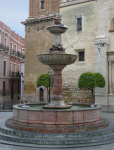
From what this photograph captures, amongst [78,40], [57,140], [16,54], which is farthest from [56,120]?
[16,54]

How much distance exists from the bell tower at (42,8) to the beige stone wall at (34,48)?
3.04 feet

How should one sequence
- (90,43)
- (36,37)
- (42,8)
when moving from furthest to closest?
(42,8)
(36,37)
(90,43)

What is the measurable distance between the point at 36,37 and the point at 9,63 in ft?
28.8

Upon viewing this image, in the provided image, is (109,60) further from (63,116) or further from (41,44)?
(63,116)

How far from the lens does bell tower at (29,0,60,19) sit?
76.9 ft

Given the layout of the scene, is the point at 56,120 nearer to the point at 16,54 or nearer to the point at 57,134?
the point at 57,134

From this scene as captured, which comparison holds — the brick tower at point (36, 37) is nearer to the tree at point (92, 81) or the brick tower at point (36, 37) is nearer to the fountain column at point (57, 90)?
the tree at point (92, 81)

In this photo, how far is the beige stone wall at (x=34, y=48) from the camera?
75.9 ft

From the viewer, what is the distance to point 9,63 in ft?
101

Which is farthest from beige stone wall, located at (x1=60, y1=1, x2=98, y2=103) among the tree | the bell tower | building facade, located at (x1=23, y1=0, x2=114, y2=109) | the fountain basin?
the fountain basin

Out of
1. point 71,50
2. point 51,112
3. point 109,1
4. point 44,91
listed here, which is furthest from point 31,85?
point 51,112

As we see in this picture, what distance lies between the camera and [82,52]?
21109 mm

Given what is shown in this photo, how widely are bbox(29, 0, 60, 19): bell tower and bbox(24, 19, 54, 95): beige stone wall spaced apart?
93 cm

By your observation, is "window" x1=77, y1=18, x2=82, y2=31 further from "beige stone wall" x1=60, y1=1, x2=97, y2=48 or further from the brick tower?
the brick tower
